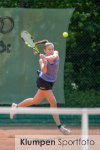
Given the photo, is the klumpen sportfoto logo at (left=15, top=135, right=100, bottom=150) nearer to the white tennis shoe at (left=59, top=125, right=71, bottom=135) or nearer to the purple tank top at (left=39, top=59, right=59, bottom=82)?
the white tennis shoe at (left=59, top=125, right=71, bottom=135)

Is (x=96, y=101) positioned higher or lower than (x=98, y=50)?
lower

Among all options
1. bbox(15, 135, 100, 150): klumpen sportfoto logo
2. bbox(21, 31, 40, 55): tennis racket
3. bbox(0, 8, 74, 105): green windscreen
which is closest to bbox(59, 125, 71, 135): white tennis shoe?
bbox(21, 31, 40, 55): tennis racket

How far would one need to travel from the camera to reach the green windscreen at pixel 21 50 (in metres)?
9.92

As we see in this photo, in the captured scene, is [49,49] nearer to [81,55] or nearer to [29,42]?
[29,42]

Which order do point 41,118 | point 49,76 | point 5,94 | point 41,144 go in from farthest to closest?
point 5,94
point 41,118
point 49,76
point 41,144

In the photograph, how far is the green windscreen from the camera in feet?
32.6

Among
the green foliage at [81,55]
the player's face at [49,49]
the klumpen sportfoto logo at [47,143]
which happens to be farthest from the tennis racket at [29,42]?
the klumpen sportfoto logo at [47,143]

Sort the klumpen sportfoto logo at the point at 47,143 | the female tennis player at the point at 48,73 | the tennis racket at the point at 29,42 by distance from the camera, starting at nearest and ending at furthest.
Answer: the klumpen sportfoto logo at the point at 47,143 < the female tennis player at the point at 48,73 < the tennis racket at the point at 29,42

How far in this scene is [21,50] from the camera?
9945 mm

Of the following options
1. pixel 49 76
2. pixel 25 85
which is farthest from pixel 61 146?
pixel 25 85

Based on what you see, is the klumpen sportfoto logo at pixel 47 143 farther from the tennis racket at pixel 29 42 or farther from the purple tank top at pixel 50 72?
the tennis racket at pixel 29 42

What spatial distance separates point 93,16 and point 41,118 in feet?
8.96

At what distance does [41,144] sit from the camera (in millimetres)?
5445

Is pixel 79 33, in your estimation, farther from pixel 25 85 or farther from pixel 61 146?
pixel 61 146
